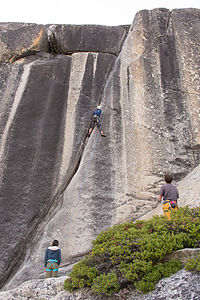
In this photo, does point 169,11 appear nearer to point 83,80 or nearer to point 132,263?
point 83,80

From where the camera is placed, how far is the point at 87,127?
13.1 metres

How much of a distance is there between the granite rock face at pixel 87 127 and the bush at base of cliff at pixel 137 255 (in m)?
3.62

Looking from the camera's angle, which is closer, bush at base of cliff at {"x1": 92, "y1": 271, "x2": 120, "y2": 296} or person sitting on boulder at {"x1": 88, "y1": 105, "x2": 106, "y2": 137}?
bush at base of cliff at {"x1": 92, "y1": 271, "x2": 120, "y2": 296}

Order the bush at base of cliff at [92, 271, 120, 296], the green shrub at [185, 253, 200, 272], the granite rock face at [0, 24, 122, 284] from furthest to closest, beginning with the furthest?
the granite rock face at [0, 24, 122, 284] < the bush at base of cliff at [92, 271, 120, 296] < the green shrub at [185, 253, 200, 272]

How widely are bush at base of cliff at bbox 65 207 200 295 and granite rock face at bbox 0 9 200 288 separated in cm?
362

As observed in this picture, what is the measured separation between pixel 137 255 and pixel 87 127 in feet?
26.9

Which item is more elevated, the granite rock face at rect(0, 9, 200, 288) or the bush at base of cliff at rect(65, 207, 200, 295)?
the granite rock face at rect(0, 9, 200, 288)

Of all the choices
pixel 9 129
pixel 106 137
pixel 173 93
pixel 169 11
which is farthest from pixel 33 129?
pixel 169 11

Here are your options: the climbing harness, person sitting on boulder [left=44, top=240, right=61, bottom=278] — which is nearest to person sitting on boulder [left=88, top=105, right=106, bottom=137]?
person sitting on boulder [left=44, top=240, right=61, bottom=278]

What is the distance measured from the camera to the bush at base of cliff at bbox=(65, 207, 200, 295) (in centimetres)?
533

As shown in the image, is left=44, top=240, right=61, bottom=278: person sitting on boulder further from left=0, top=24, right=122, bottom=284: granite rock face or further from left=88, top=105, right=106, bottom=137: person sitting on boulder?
left=88, top=105, right=106, bottom=137: person sitting on boulder

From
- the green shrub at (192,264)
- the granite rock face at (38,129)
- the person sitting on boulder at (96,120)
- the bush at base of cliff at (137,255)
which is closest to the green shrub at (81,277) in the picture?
the bush at base of cliff at (137,255)

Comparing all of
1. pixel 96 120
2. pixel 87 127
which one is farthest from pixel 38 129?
pixel 96 120

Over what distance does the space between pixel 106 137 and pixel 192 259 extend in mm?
7672
